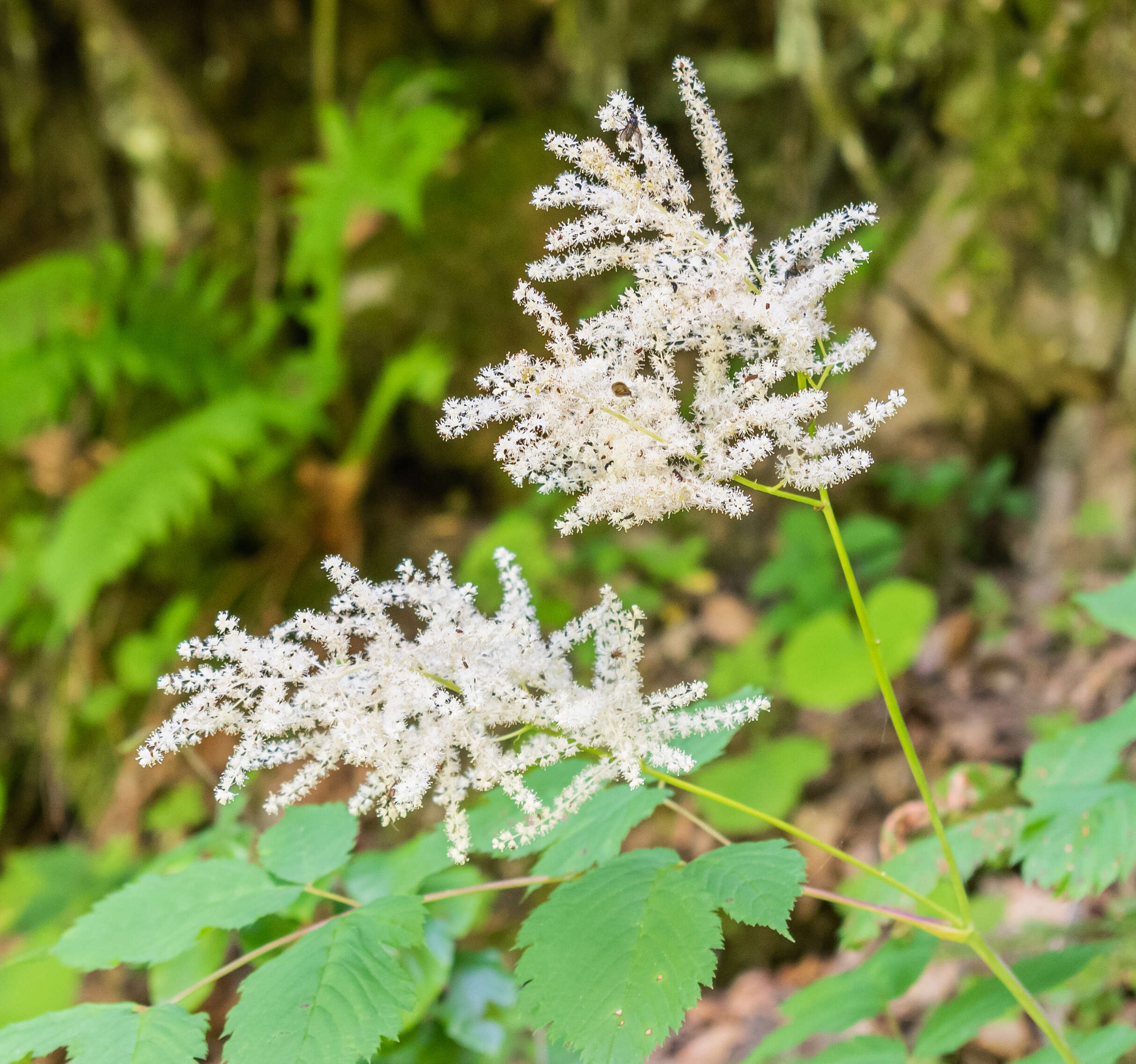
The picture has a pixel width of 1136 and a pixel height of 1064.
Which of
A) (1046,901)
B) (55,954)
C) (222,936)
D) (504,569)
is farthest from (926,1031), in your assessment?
(1046,901)

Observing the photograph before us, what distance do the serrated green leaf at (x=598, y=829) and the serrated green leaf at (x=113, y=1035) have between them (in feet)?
1.49

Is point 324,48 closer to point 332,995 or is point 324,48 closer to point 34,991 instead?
point 34,991

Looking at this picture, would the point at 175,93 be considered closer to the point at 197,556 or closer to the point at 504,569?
the point at 197,556

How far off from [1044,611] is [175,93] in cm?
598

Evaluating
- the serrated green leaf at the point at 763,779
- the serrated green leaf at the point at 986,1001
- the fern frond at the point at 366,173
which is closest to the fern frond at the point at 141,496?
the fern frond at the point at 366,173

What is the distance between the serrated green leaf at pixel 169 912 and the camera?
1098mm

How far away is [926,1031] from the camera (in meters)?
1.34

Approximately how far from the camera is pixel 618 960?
977 millimetres

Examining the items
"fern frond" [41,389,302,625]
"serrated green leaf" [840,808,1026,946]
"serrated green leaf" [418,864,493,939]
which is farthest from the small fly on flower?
"fern frond" [41,389,302,625]

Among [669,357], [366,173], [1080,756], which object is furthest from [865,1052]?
[366,173]

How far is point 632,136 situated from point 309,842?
1.03 metres

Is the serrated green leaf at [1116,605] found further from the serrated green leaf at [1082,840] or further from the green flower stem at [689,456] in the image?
the green flower stem at [689,456]

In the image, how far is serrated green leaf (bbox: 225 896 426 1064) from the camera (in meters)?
0.93

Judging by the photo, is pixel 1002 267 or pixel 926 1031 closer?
pixel 926 1031
